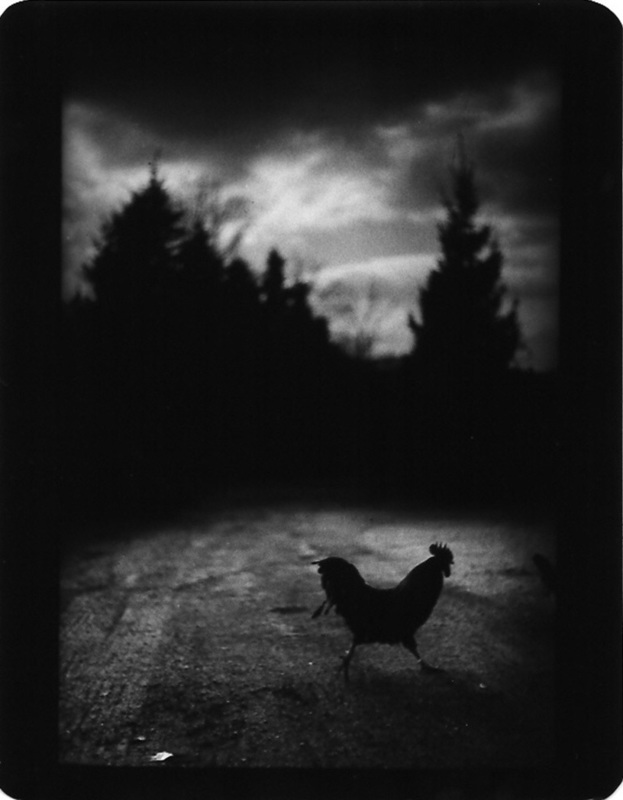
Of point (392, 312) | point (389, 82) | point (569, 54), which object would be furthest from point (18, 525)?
point (569, 54)

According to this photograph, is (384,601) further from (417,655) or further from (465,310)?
(465,310)

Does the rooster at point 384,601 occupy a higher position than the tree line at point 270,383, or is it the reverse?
the tree line at point 270,383

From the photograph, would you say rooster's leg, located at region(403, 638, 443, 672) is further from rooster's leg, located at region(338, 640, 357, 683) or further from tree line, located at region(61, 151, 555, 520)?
tree line, located at region(61, 151, 555, 520)

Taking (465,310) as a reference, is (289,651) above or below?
below

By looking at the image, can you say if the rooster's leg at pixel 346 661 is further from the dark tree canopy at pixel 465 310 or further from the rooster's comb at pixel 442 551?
the dark tree canopy at pixel 465 310

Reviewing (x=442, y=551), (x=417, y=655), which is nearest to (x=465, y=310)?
(x=442, y=551)

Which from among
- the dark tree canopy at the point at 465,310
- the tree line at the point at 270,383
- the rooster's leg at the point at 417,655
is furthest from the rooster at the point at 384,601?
the dark tree canopy at the point at 465,310

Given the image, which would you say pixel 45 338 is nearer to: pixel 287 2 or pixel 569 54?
pixel 287 2
